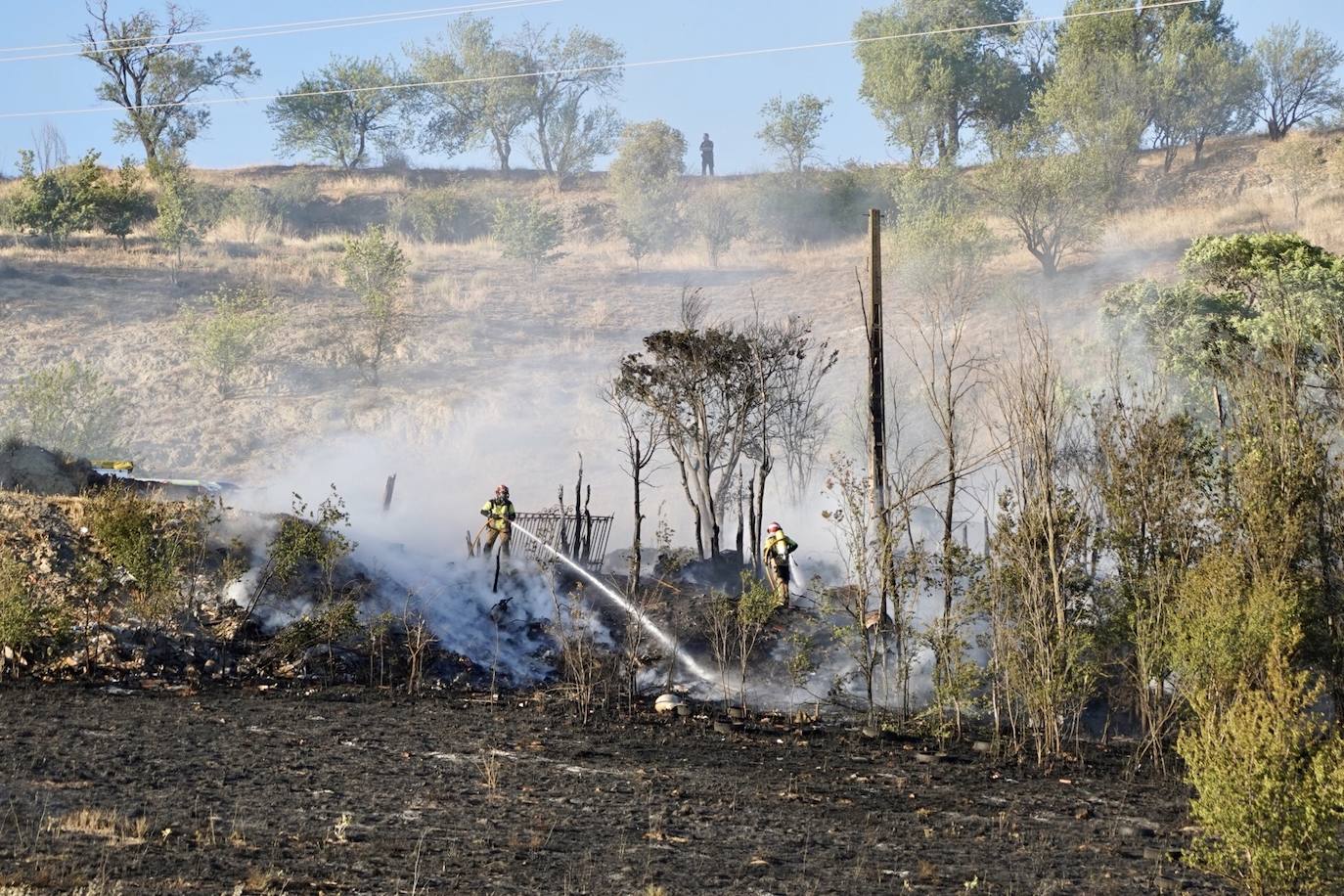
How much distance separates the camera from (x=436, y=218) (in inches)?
2950

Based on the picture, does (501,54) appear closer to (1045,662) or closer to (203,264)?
(203,264)

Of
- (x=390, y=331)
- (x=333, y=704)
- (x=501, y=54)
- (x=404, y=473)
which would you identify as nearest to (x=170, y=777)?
(x=333, y=704)

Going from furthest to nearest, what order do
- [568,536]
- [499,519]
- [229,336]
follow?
[229,336]
[568,536]
[499,519]

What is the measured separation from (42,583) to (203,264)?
45009 mm

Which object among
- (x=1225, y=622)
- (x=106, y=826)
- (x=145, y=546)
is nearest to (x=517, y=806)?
(x=106, y=826)

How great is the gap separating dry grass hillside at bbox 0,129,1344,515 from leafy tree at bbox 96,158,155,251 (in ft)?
3.45

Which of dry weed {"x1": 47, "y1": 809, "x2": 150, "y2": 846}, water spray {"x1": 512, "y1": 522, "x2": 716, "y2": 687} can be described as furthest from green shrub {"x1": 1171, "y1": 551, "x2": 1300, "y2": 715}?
dry weed {"x1": 47, "y1": 809, "x2": 150, "y2": 846}

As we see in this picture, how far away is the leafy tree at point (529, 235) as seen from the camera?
66062 mm

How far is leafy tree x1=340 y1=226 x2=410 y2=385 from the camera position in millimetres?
51688

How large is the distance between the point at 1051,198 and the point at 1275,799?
53.6 meters

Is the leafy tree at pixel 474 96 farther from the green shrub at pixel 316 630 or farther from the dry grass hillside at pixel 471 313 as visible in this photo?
the green shrub at pixel 316 630

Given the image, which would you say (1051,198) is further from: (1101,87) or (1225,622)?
(1225,622)

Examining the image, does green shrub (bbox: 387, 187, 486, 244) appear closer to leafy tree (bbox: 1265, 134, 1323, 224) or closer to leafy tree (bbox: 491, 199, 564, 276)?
leafy tree (bbox: 491, 199, 564, 276)

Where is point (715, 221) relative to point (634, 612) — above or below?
above
